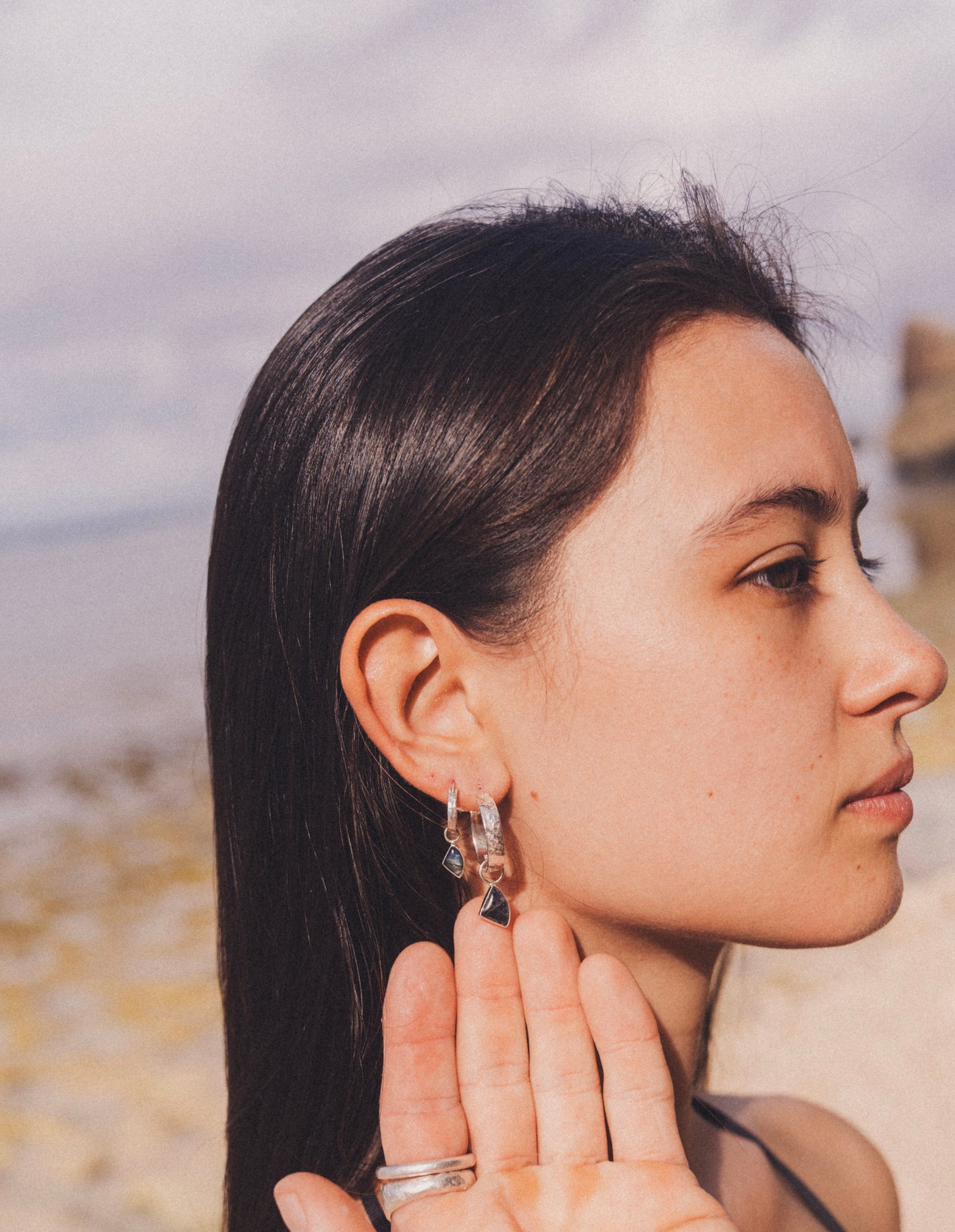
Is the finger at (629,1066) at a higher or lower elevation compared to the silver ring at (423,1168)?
higher

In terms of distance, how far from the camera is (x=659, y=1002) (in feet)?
6.50

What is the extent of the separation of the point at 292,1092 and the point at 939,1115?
3244mm

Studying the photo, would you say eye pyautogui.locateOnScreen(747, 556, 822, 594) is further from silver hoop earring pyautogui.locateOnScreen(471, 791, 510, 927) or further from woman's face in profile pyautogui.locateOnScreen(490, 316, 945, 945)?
silver hoop earring pyautogui.locateOnScreen(471, 791, 510, 927)

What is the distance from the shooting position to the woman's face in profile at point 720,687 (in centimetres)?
165

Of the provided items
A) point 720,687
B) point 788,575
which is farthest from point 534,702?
point 788,575

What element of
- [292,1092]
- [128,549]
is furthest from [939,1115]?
[128,549]

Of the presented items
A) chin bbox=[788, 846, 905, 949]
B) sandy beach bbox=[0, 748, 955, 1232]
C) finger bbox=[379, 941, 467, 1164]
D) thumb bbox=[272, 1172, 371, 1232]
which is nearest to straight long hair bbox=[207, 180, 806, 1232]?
finger bbox=[379, 941, 467, 1164]

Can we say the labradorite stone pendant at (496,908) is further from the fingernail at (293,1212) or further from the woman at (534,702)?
the fingernail at (293,1212)

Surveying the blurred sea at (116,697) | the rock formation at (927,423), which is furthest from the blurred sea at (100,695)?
the rock formation at (927,423)

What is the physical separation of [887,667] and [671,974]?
0.68m

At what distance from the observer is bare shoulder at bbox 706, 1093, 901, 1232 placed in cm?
254

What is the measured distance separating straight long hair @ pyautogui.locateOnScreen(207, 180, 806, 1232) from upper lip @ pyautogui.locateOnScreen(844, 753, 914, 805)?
604 millimetres

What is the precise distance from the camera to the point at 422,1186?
5.02ft

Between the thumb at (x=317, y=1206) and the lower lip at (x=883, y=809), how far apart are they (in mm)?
940
